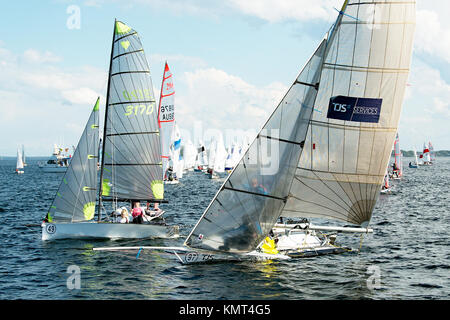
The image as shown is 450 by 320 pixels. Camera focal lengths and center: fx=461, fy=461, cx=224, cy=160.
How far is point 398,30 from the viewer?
52.1 feet

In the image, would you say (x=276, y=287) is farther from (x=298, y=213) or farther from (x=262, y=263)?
(x=298, y=213)

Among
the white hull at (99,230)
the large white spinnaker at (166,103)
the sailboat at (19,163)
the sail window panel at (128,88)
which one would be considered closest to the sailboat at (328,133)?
the white hull at (99,230)

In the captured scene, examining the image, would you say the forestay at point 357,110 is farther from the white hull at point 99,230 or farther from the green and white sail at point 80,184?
the green and white sail at point 80,184

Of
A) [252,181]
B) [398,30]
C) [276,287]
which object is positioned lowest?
[276,287]

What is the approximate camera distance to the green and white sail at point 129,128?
76.6 ft

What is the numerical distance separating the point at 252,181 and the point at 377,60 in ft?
20.2

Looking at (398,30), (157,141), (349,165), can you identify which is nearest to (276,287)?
(349,165)

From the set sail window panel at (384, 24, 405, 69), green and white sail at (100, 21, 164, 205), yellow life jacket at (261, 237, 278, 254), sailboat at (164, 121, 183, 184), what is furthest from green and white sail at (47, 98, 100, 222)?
sailboat at (164, 121, 183, 184)

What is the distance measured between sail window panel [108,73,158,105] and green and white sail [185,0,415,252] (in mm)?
9013

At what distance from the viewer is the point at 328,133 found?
56.9 feet

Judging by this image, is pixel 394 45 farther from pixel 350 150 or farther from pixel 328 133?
pixel 350 150

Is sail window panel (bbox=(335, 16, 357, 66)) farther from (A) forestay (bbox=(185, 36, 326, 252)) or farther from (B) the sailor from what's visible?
(B) the sailor

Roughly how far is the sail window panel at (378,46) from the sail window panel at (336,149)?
2673 mm
